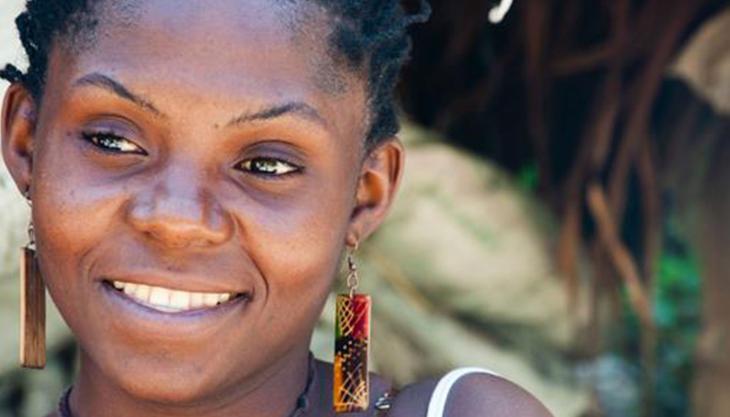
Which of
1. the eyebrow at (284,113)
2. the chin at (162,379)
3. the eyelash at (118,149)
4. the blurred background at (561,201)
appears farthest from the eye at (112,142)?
the blurred background at (561,201)

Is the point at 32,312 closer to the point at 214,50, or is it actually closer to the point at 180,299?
the point at 180,299

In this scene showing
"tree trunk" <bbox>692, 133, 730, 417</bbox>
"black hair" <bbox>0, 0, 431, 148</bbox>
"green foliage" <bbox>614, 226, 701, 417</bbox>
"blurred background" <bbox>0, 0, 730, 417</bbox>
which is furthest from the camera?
"green foliage" <bbox>614, 226, 701, 417</bbox>

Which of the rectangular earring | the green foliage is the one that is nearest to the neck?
the rectangular earring

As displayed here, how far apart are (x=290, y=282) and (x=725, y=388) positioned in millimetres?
1856

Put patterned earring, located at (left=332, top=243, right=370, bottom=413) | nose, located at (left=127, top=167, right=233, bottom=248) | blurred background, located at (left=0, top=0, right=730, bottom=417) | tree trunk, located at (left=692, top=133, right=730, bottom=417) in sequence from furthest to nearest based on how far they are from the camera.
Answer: tree trunk, located at (left=692, top=133, right=730, bottom=417)
blurred background, located at (left=0, top=0, right=730, bottom=417)
patterned earring, located at (left=332, top=243, right=370, bottom=413)
nose, located at (left=127, top=167, right=233, bottom=248)

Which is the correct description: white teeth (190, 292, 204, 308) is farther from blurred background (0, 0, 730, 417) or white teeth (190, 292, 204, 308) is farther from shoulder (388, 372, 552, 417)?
blurred background (0, 0, 730, 417)

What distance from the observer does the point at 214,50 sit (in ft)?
6.89

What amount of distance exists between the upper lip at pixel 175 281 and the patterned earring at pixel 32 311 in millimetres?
270

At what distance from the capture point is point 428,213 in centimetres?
345

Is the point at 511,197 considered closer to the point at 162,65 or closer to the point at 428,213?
the point at 428,213

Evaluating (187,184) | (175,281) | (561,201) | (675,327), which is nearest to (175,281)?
(175,281)

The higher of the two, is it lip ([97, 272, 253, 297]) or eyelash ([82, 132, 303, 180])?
eyelash ([82, 132, 303, 180])

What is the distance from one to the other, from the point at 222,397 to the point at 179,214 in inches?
13.6

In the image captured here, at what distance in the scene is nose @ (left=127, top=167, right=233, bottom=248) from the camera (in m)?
2.05
